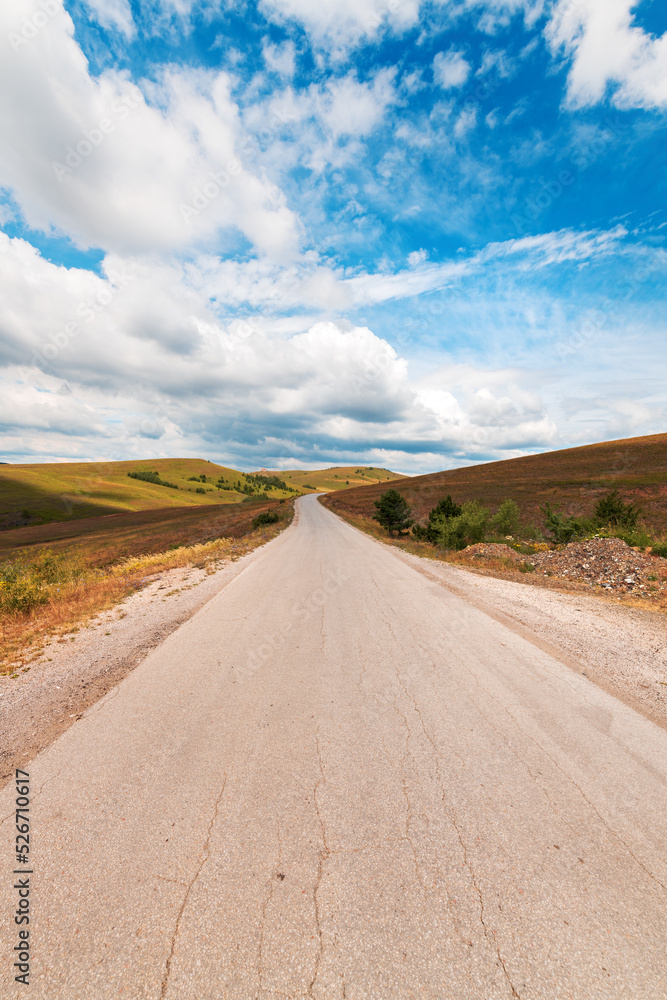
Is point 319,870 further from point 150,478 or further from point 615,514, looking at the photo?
point 150,478

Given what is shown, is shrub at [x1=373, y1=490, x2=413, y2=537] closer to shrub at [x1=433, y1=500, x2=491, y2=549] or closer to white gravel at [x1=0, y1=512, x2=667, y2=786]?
shrub at [x1=433, y1=500, x2=491, y2=549]

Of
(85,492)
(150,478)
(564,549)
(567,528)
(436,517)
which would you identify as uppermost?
(150,478)

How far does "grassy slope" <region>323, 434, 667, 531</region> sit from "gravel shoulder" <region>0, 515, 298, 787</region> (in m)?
36.4

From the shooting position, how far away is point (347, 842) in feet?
8.94

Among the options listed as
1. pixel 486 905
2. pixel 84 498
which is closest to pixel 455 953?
pixel 486 905

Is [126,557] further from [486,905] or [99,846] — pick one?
[486,905]

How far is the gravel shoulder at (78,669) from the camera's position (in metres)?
4.02

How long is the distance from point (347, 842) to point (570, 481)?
59.5 m

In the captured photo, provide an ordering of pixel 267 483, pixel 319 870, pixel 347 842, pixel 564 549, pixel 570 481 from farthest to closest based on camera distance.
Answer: pixel 267 483 → pixel 570 481 → pixel 564 549 → pixel 347 842 → pixel 319 870

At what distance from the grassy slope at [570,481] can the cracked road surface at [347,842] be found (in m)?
35.1

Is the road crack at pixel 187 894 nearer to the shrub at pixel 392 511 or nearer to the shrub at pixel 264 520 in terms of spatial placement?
the shrub at pixel 392 511

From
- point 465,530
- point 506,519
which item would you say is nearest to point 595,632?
point 465,530

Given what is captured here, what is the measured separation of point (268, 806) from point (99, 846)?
123 cm

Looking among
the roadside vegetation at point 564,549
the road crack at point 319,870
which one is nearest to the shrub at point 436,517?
the roadside vegetation at point 564,549
